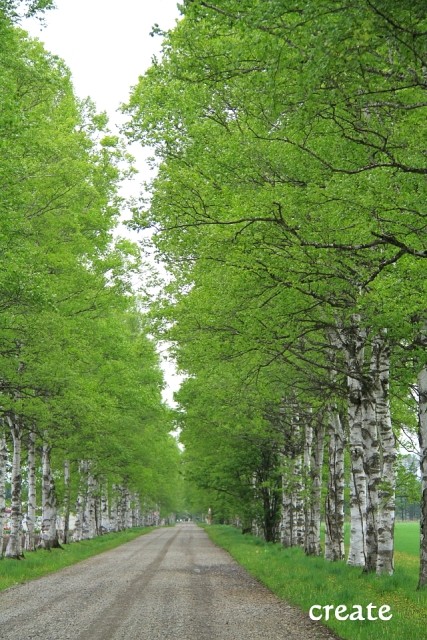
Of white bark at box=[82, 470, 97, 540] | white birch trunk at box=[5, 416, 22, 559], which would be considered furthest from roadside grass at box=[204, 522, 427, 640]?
white bark at box=[82, 470, 97, 540]

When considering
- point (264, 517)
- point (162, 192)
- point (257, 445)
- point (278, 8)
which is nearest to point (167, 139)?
point (162, 192)

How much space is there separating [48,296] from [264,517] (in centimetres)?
2275

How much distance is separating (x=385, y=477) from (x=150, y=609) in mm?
5823

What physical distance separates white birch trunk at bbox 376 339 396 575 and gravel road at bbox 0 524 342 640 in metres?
2.75

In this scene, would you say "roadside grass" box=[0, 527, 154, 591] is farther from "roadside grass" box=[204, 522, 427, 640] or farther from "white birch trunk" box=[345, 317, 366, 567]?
"white birch trunk" box=[345, 317, 366, 567]

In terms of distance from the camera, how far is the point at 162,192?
14242 mm

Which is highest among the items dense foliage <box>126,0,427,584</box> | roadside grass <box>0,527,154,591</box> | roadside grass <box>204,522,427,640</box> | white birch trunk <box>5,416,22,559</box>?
dense foliage <box>126,0,427,584</box>

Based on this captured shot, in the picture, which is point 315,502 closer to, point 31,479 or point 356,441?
point 356,441

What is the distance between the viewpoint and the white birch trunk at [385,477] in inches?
529

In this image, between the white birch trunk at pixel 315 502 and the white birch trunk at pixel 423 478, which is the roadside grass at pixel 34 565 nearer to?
the white birch trunk at pixel 315 502

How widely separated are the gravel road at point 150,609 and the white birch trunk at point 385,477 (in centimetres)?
275

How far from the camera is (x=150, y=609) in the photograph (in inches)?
458

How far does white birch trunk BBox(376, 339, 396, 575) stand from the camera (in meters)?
13.4

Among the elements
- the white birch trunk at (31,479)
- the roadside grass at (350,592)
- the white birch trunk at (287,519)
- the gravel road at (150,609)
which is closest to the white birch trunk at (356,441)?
the roadside grass at (350,592)
